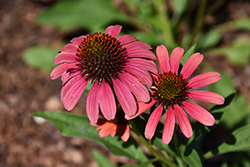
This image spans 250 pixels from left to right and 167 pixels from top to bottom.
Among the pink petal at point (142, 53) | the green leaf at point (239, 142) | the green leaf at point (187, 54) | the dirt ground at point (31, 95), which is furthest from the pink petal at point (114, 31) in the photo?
the dirt ground at point (31, 95)

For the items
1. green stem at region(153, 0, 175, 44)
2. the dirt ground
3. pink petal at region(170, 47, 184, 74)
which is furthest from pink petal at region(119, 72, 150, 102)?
green stem at region(153, 0, 175, 44)

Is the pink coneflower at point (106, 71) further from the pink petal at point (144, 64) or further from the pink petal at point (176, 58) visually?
the pink petal at point (176, 58)

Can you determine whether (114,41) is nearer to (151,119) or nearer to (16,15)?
(151,119)

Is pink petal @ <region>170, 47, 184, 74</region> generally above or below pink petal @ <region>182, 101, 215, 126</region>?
above

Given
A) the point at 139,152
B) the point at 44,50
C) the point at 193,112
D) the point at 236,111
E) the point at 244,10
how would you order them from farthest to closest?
the point at 244,10 < the point at 44,50 < the point at 236,111 < the point at 139,152 < the point at 193,112

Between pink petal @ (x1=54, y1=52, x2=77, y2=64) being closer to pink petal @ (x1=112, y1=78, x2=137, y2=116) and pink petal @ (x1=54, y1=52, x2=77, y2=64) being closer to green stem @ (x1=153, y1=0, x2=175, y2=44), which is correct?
pink petal @ (x1=112, y1=78, x2=137, y2=116)

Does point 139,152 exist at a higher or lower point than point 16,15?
higher

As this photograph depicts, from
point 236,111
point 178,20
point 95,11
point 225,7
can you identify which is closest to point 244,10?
point 225,7
